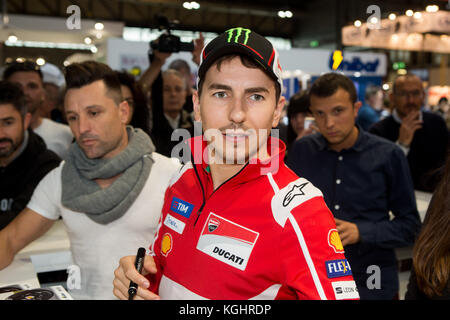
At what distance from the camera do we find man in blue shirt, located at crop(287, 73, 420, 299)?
2.07 m

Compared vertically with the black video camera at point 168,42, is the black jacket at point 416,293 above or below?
below

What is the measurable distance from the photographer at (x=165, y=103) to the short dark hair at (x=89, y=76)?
4.01 ft

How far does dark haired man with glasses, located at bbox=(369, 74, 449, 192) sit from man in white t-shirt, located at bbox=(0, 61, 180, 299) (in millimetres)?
2186

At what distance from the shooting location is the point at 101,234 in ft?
5.90

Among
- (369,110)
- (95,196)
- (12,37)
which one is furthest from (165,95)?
(12,37)

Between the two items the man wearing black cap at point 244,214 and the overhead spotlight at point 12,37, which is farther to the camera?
the overhead spotlight at point 12,37

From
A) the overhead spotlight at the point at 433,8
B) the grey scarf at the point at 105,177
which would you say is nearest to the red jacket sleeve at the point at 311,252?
the grey scarf at the point at 105,177

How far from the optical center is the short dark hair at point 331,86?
224 centimetres

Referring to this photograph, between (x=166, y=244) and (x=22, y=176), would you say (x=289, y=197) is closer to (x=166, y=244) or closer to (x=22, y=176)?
(x=166, y=244)

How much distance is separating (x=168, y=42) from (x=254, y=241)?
217cm

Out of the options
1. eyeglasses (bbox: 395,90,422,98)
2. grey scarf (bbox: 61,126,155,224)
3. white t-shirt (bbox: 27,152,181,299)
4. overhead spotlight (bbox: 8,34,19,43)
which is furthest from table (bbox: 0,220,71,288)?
overhead spotlight (bbox: 8,34,19,43)

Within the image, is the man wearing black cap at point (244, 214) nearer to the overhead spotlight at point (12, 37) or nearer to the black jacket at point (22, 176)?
the black jacket at point (22, 176)
